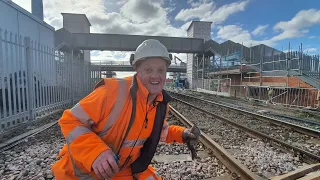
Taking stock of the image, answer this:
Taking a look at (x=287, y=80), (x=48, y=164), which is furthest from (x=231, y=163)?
(x=287, y=80)

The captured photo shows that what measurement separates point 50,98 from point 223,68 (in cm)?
2465

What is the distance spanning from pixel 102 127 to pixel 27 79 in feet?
21.0

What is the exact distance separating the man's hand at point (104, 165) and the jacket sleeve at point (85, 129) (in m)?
0.04

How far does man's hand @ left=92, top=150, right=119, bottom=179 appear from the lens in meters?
1.45

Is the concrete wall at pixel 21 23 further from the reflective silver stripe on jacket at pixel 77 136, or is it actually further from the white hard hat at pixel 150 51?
the reflective silver stripe on jacket at pixel 77 136

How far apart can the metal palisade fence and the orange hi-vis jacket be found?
5146 mm

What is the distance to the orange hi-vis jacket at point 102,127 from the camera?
154 cm

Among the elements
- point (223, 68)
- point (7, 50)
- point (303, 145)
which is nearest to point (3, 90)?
point (7, 50)

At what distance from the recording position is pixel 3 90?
5.56m

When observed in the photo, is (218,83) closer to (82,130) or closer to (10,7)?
(10,7)

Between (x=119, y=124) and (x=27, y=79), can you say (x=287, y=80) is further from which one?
(x=119, y=124)

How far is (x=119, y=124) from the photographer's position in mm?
1760

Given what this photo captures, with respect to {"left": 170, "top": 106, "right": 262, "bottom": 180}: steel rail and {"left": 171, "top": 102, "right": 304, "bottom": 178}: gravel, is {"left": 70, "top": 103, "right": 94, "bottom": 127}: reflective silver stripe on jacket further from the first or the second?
{"left": 171, "top": 102, "right": 304, "bottom": 178}: gravel

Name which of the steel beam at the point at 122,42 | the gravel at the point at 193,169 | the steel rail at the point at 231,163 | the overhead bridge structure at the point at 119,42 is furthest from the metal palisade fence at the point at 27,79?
the steel beam at the point at 122,42
